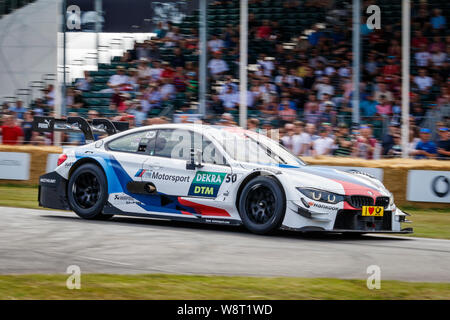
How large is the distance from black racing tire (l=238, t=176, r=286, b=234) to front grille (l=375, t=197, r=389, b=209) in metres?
1.16

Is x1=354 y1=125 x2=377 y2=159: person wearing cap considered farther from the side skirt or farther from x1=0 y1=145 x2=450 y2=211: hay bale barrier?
the side skirt

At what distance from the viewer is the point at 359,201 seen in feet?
32.2

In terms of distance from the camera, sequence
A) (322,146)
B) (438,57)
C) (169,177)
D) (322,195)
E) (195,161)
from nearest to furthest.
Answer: (322,195), (195,161), (169,177), (322,146), (438,57)

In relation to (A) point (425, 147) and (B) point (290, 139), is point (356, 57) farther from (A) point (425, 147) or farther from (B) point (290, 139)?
(A) point (425, 147)

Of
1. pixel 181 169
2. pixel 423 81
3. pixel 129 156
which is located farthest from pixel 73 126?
pixel 423 81

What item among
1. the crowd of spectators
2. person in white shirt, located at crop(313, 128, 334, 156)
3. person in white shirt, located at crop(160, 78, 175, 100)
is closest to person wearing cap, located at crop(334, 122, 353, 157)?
the crowd of spectators

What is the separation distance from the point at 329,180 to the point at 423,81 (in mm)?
9021

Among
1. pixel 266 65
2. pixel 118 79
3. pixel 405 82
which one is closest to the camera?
pixel 405 82

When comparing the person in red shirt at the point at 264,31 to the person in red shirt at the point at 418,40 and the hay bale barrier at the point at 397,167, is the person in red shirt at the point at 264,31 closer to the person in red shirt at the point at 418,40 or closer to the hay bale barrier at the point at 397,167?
the person in red shirt at the point at 418,40

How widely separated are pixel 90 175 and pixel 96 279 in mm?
4879

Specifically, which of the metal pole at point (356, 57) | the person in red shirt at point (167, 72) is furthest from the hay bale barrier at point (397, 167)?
the person in red shirt at point (167, 72)

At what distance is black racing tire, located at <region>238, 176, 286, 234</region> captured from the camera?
32.1 feet

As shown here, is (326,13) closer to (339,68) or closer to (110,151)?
(339,68)
